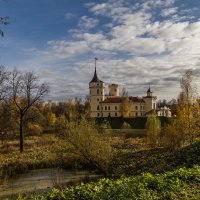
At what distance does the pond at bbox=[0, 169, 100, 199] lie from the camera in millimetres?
14009

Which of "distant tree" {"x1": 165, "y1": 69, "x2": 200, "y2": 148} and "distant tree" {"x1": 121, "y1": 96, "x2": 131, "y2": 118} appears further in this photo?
"distant tree" {"x1": 121, "y1": 96, "x2": 131, "y2": 118}

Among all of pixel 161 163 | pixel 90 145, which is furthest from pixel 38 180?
pixel 161 163

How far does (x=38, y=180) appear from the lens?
16.8 m

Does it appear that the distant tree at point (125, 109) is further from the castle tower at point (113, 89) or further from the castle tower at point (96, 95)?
the castle tower at point (113, 89)

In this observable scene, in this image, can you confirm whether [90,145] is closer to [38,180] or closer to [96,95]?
[38,180]

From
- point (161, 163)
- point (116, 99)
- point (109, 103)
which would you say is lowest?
point (161, 163)

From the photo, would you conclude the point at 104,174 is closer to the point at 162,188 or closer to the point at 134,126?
the point at 162,188

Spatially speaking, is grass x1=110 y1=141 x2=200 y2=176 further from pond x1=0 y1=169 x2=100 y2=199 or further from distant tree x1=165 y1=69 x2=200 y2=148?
distant tree x1=165 y1=69 x2=200 y2=148

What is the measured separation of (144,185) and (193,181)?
1.91 metres

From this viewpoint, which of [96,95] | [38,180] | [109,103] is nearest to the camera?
[38,180]

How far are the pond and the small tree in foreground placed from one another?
2.73 ft

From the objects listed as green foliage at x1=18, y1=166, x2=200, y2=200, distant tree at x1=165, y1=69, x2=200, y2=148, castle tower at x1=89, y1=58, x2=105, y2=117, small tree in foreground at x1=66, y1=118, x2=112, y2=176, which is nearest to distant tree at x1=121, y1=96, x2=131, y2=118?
castle tower at x1=89, y1=58, x2=105, y2=117

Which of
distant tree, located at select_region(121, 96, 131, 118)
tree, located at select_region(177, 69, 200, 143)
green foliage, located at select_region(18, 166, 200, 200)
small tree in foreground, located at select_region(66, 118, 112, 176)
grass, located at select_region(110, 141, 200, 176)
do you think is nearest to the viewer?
green foliage, located at select_region(18, 166, 200, 200)

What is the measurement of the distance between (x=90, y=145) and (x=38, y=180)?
3.60m
